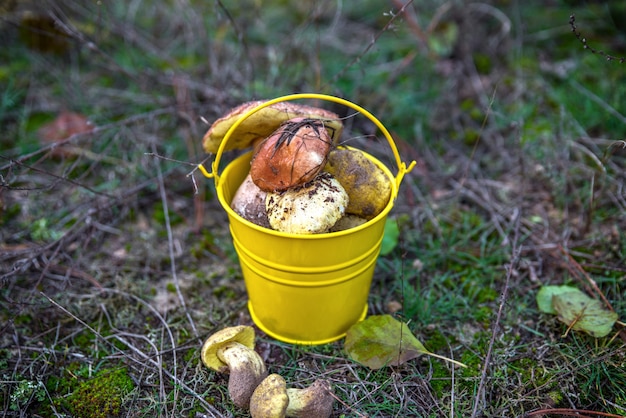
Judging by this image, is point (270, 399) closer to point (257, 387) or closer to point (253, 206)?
point (257, 387)

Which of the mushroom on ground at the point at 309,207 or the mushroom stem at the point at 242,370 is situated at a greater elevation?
the mushroom on ground at the point at 309,207

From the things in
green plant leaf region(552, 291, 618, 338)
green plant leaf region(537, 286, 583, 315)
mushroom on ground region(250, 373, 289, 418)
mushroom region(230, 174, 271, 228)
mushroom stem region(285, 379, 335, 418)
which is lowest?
green plant leaf region(537, 286, 583, 315)

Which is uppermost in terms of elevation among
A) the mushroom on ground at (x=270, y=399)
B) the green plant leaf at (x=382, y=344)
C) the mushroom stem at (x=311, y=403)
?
the mushroom on ground at (x=270, y=399)

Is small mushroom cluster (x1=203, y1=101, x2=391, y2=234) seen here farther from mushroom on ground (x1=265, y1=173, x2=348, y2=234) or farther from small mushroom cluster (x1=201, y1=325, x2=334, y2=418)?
small mushroom cluster (x1=201, y1=325, x2=334, y2=418)

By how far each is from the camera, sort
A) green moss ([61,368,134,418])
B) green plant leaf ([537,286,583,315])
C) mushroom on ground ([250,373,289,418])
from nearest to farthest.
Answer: mushroom on ground ([250,373,289,418]) → green moss ([61,368,134,418]) → green plant leaf ([537,286,583,315])

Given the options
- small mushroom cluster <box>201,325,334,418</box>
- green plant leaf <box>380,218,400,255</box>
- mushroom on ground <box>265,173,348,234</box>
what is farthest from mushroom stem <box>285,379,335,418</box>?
green plant leaf <box>380,218,400,255</box>

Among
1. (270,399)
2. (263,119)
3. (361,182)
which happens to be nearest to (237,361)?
(270,399)

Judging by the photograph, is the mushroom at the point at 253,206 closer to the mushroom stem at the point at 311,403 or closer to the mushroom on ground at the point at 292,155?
the mushroom on ground at the point at 292,155

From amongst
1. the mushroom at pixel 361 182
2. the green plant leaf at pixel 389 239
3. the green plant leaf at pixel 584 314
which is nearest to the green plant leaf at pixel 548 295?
the green plant leaf at pixel 584 314

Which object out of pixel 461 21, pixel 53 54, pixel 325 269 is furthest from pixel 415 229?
pixel 53 54
